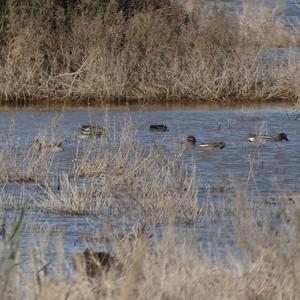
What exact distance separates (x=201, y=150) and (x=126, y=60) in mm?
6744

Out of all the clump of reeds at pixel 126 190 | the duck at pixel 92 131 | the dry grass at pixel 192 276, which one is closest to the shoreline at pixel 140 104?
the duck at pixel 92 131

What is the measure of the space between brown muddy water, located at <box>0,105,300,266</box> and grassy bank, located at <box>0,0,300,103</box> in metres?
0.76

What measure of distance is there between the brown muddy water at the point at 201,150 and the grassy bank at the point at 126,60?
0.76m

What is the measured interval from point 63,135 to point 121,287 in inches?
466

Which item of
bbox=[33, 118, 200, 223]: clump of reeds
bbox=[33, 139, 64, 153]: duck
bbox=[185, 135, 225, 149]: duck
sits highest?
bbox=[33, 118, 200, 223]: clump of reeds

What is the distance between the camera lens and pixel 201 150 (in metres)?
17.0

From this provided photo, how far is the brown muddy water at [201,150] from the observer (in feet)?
34.1

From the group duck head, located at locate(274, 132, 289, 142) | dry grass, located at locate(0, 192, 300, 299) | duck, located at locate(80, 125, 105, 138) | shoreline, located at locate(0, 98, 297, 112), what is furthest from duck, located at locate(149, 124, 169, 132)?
dry grass, located at locate(0, 192, 300, 299)

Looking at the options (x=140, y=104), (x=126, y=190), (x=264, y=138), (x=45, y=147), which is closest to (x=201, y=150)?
(x=264, y=138)

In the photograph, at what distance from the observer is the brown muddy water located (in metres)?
10.4

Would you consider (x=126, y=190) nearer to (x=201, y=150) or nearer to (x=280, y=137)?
(x=201, y=150)

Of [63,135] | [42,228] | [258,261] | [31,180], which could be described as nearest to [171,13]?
[63,135]

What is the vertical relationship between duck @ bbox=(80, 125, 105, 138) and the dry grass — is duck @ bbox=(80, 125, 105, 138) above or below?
below

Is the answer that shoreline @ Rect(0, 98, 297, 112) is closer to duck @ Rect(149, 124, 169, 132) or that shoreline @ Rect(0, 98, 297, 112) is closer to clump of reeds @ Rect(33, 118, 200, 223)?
duck @ Rect(149, 124, 169, 132)
